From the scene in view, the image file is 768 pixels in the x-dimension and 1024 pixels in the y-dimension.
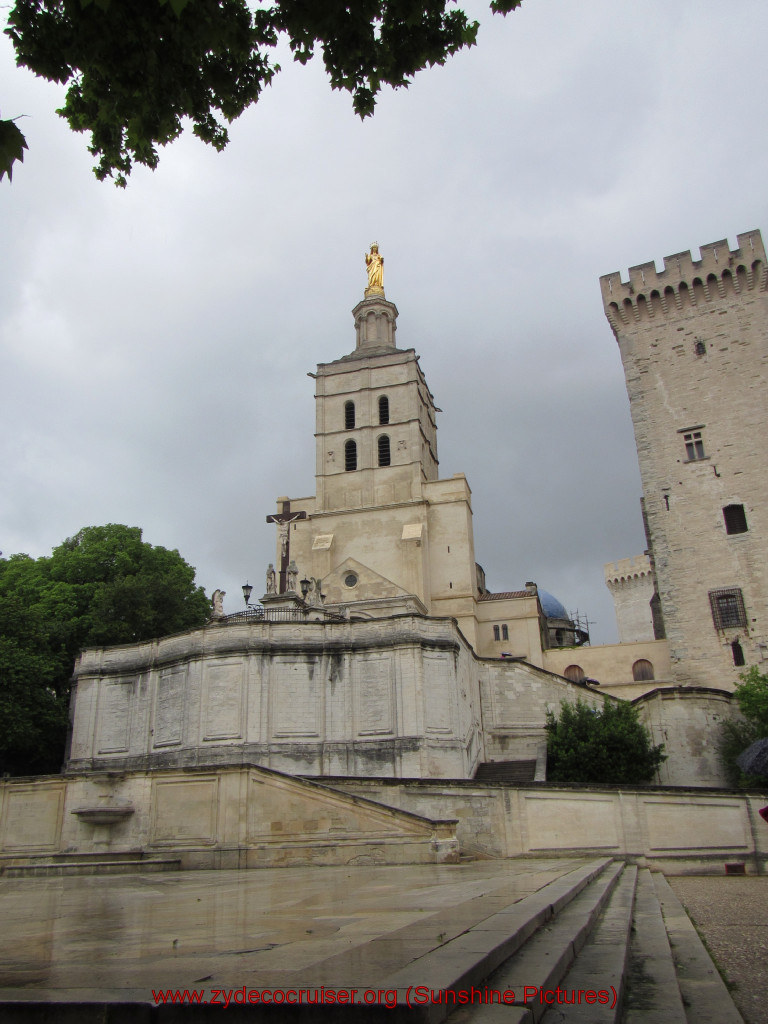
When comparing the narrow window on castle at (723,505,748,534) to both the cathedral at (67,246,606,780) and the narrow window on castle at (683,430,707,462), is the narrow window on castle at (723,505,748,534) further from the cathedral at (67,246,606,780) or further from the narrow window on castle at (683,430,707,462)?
the cathedral at (67,246,606,780)

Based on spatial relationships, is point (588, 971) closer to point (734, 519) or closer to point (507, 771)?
point (507, 771)

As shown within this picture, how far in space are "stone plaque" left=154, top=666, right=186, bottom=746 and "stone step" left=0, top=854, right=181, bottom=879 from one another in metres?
15.1

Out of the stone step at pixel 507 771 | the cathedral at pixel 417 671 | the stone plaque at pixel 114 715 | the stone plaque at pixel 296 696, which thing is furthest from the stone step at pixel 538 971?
the stone plaque at pixel 114 715

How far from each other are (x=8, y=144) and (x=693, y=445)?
41840 mm

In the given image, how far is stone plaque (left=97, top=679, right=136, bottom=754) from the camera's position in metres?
33.7

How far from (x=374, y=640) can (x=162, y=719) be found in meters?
9.41

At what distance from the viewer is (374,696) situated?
99.5 feet

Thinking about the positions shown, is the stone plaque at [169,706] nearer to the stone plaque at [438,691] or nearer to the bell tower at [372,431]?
the stone plaque at [438,691]

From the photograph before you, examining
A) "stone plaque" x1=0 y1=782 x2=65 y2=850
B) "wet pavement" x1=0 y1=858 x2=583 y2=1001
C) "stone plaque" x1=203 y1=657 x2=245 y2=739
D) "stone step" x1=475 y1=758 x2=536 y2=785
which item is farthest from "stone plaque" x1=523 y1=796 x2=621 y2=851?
"stone plaque" x1=203 y1=657 x2=245 y2=739

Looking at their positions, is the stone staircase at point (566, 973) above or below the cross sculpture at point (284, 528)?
below

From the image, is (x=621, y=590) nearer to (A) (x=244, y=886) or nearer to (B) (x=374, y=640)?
(B) (x=374, y=640)

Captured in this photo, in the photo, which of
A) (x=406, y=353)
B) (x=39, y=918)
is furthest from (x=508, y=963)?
(x=406, y=353)

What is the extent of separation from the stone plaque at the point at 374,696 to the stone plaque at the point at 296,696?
159cm

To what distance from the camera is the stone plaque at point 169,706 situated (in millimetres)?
31594
